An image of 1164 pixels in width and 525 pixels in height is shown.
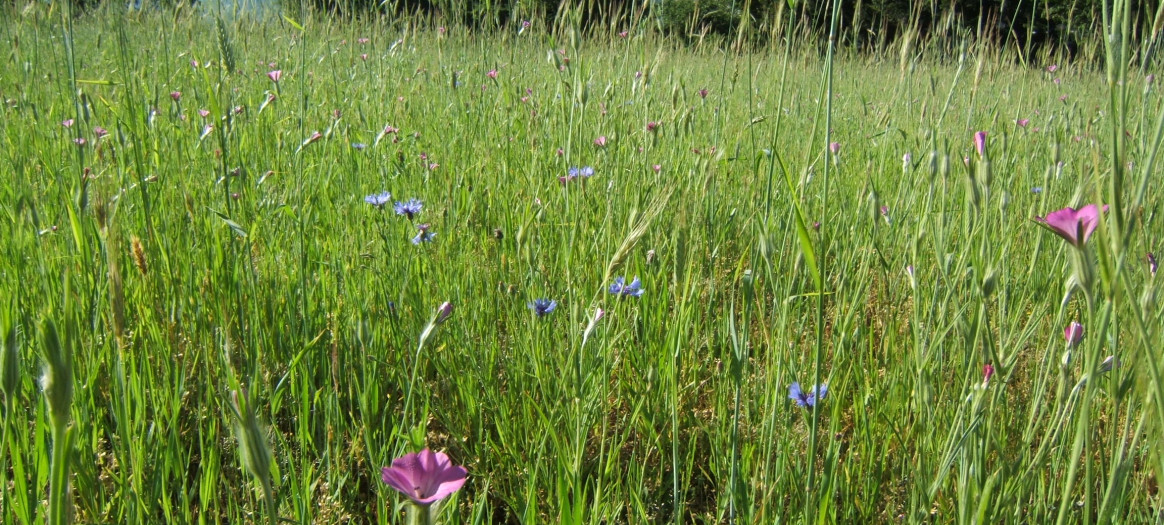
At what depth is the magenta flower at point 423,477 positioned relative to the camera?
48cm

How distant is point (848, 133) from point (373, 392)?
2.83m

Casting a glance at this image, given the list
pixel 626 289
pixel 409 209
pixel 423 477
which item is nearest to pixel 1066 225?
pixel 423 477

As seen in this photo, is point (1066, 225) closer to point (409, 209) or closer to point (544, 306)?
point (544, 306)

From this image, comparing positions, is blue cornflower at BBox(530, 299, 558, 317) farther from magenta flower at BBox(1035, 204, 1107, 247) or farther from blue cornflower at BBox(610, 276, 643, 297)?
magenta flower at BBox(1035, 204, 1107, 247)

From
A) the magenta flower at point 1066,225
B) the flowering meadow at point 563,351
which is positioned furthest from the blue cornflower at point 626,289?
the magenta flower at point 1066,225

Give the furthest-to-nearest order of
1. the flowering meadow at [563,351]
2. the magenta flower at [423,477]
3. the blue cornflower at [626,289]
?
the blue cornflower at [626,289] → the flowering meadow at [563,351] → the magenta flower at [423,477]

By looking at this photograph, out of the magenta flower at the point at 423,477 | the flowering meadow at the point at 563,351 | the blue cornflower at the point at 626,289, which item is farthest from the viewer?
the blue cornflower at the point at 626,289

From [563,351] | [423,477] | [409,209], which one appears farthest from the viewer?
[409,209]

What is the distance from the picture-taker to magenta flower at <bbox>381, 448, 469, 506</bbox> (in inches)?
19.1

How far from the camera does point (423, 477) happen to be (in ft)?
1.65

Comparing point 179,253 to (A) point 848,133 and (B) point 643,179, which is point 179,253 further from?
(A) point 848,133

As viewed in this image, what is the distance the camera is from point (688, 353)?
4.36 ft

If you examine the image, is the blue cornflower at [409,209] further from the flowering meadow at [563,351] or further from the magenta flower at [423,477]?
the magenta flower at [423,477]

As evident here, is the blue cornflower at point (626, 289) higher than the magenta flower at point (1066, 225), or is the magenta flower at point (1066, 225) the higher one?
the magenta flower at point (1066, 225)
